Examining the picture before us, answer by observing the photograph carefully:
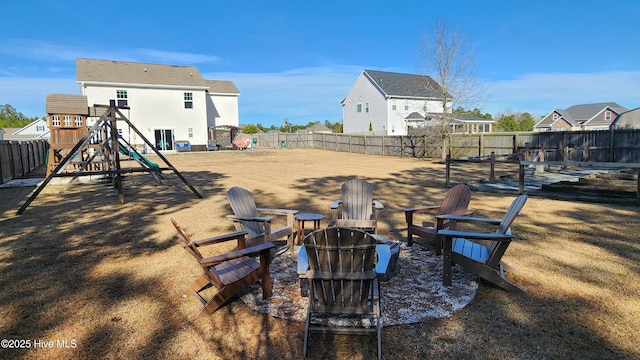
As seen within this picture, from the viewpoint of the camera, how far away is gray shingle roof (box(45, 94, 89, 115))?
14188mm

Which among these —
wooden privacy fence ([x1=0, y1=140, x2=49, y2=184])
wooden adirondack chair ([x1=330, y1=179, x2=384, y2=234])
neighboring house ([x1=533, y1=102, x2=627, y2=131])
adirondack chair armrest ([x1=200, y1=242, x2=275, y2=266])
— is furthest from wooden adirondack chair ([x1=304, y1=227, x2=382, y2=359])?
neighboring house ([x1=533, y1=102, x2=627, y2=131])

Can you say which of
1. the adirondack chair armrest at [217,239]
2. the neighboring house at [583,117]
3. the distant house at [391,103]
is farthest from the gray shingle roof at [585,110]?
the adirondack chair armrest at [217,239]

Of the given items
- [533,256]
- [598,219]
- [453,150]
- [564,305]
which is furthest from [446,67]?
[564,305]

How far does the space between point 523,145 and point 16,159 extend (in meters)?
25.7

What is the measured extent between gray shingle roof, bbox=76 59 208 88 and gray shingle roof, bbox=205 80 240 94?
299cm

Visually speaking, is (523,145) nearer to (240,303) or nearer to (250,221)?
(250,221)

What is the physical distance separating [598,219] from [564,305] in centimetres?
481

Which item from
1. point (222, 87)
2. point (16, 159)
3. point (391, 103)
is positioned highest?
point (222, 87)

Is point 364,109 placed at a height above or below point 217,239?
above

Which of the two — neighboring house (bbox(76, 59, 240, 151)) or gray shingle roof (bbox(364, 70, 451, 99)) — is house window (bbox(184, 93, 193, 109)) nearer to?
neighboring house (bbox(76, 59, 240, 151))

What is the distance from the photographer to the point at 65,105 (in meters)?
14.4

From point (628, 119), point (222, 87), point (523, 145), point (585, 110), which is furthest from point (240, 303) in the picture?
point (585, 110)

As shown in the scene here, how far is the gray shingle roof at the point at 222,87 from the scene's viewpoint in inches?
1614

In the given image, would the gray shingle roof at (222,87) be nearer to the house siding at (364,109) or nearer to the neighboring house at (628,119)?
the house siding at (364,109)
